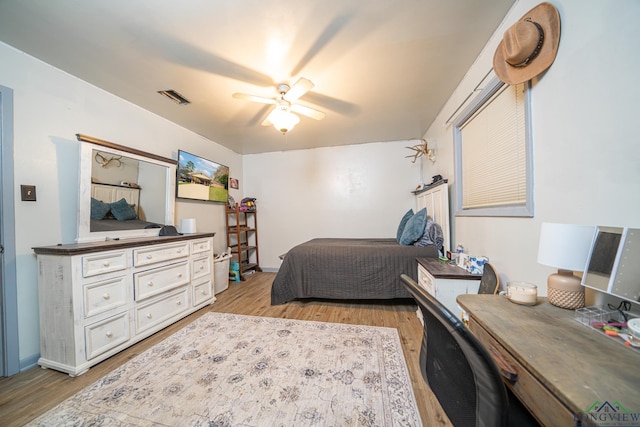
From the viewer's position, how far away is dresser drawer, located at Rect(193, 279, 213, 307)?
8.46 ft

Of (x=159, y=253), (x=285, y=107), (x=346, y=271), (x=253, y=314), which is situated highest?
(x=285, y=107)

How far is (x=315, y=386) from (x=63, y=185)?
2.65 m

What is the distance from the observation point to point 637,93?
75 cm

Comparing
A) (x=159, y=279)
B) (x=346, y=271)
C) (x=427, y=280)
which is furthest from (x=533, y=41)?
(x=159, y=279)

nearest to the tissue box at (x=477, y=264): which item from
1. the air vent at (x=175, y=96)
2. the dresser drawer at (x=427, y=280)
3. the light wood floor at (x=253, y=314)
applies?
the dresser drawer at (x=427, y=280)

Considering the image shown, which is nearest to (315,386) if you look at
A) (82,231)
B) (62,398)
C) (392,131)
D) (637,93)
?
(62,398)

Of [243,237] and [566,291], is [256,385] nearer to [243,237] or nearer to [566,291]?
[566,291]

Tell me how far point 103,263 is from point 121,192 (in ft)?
2.83

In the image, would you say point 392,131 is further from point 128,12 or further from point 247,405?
point 247,405

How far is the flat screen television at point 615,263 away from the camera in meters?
0.71

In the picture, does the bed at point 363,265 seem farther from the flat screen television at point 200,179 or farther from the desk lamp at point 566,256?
the flat screen television at point 200,179

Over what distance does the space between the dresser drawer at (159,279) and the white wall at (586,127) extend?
301 cm

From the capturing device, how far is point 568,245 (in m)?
0.85

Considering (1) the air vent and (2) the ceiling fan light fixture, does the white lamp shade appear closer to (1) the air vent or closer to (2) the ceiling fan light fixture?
(2) the ceiling fan light fixture
